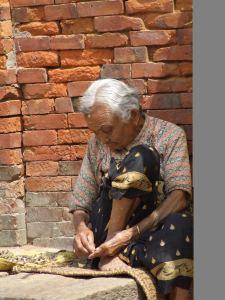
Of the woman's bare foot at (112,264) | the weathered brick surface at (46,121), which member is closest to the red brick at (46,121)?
the weathered brick surface at (46,121)

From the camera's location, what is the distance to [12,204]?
5.65 metres

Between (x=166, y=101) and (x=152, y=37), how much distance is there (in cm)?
40

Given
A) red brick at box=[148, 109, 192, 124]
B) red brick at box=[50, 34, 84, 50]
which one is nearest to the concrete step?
red brick at box=[148, 109, 192, 124]

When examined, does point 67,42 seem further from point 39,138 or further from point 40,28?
point 39,138

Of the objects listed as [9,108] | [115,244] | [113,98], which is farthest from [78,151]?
[115,244]

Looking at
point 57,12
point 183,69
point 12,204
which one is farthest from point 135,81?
point 12,204

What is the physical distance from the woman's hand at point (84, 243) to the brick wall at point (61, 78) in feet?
2.47

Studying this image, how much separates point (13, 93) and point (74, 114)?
43cm

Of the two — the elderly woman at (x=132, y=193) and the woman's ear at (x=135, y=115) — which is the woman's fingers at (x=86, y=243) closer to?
the elderly woman at (x=132, y=193)

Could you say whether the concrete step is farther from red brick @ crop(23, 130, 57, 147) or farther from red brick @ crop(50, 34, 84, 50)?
red brick @ crop(50, 34, 84, 50)

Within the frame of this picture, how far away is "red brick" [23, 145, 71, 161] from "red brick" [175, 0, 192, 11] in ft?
3.70

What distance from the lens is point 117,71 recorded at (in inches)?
213

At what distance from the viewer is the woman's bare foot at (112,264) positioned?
461 cm

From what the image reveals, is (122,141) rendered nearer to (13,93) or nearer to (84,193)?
(84,193)
